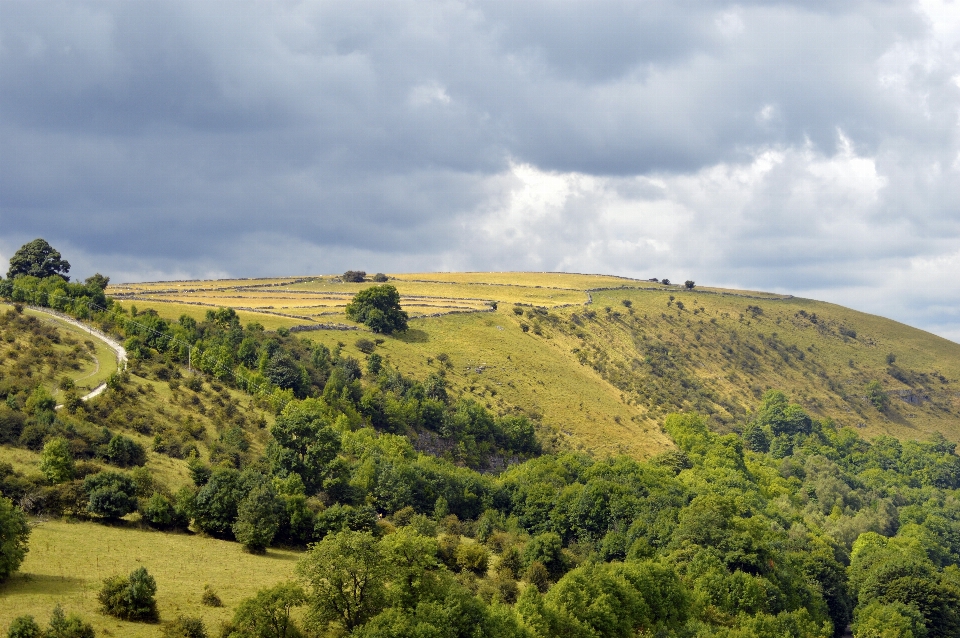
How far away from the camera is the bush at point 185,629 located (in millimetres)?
55906

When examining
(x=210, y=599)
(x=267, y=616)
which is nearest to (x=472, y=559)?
(x=210, y=599)

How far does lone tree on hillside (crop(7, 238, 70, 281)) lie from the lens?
536 ft

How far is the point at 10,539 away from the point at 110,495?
17451 millimetres

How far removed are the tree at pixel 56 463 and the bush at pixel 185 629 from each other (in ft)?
96.3

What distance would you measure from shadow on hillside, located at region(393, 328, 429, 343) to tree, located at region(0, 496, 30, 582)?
108m

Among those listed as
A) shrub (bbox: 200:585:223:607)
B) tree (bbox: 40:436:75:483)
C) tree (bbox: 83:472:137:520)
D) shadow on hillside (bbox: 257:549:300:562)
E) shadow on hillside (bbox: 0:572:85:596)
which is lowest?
shadow on hillside (bbox: 257:549:300:562)

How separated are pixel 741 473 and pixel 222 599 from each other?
99.7 m

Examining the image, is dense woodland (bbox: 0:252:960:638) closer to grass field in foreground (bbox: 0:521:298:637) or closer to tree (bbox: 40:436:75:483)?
tree (bbox: 40:436:75:483)

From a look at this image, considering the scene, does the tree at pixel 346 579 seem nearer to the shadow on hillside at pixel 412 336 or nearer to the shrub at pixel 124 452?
the shrub at pixel 124 452

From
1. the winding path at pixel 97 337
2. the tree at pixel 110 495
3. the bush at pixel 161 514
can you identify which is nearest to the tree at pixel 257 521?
the bush at pixel 161 514

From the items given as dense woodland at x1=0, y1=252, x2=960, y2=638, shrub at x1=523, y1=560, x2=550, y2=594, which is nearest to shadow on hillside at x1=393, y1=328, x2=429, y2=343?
dense woodland at x1=0, y1=252, x2=960, y2=638

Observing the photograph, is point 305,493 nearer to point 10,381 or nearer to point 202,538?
point 202,538

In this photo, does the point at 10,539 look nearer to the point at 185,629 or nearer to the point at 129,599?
the point at 129,599

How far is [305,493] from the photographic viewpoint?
3819 inches
